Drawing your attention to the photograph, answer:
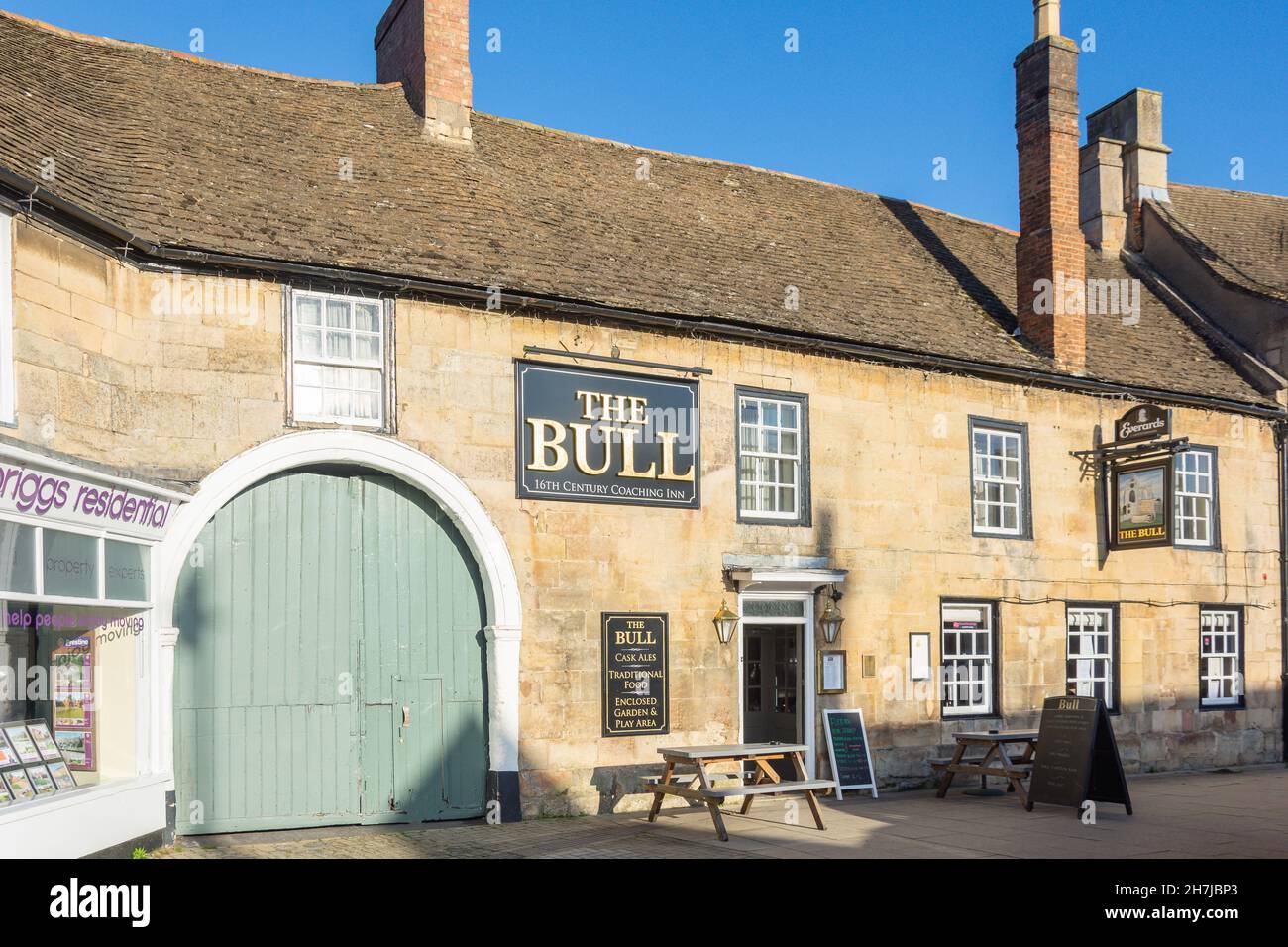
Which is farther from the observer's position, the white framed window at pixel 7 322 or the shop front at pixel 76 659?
the white framed window at pixel 7 322

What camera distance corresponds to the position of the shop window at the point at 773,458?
15.4 m

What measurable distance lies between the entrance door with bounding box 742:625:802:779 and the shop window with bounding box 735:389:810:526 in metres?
1.63

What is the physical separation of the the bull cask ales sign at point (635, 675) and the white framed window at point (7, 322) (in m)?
6.44

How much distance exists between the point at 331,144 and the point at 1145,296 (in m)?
14.4

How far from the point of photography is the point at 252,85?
1565 cm

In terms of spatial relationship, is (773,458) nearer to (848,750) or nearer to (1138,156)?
(848,750)

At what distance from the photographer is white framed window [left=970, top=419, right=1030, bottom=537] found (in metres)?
17.3

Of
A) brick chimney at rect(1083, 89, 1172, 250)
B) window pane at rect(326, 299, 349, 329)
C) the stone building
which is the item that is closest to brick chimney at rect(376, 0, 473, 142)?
the stone building

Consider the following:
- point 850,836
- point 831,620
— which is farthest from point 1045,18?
point 850,836

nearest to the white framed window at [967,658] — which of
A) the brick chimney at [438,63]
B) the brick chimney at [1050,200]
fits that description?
the brick chimney at [1050,200]

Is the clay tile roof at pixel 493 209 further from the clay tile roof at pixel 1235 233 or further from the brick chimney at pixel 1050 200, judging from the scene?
the clay tile roof at pixel 1235 233

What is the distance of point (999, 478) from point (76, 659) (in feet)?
39.0

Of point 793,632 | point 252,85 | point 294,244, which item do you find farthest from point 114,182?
point 793,632

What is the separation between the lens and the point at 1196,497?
761 inches
